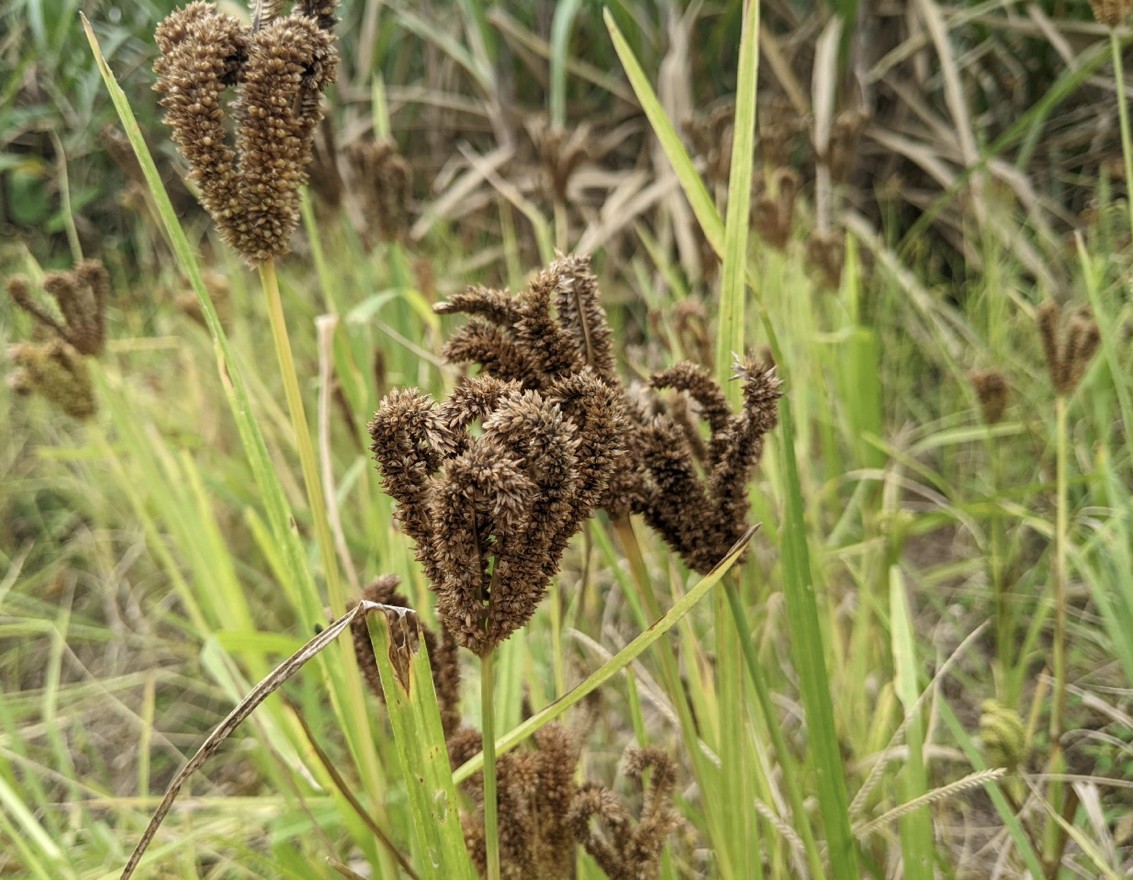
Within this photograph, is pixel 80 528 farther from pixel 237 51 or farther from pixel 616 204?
pixel 237 51

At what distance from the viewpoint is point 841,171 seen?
1.28 meters

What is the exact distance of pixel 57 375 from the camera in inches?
31.3

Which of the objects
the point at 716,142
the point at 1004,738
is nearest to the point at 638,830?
the point at 1004,738

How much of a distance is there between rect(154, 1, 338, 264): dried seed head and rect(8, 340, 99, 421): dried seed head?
0.47m

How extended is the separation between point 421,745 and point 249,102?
29 centimetres

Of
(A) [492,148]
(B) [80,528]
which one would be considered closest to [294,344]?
(B) [80,528]

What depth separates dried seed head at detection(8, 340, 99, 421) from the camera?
78 centimetres

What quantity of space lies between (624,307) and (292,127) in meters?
1.58

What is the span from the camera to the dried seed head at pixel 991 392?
809 mm

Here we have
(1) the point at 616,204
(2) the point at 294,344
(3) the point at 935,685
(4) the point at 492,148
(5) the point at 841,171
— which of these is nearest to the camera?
(3) the point at 935,685

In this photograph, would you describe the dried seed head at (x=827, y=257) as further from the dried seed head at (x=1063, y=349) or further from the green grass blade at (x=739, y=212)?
the green grass blade at (x=739, y=212)

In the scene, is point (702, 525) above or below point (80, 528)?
above

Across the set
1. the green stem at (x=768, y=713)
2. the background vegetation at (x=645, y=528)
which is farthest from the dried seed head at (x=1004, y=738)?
the green stem at (x=768, y=713)

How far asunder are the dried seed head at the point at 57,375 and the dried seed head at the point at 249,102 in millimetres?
473
